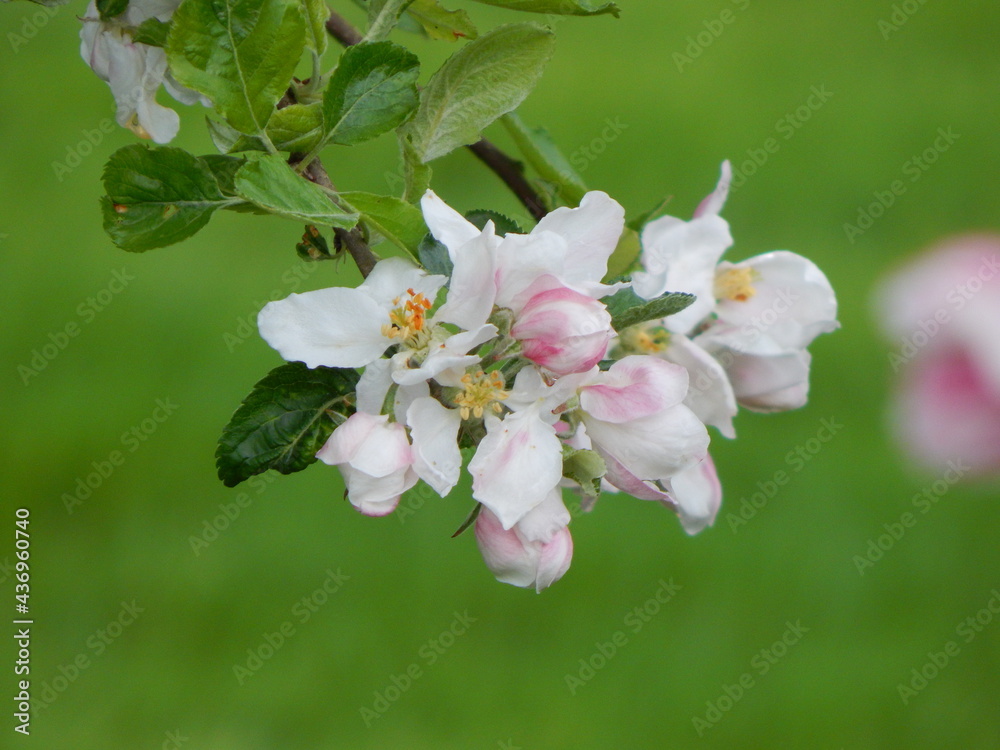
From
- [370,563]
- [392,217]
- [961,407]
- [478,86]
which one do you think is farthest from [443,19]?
[370,563]

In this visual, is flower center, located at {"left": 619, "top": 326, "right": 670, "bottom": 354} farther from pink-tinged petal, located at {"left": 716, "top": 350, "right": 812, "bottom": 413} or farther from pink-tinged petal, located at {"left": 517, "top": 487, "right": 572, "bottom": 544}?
pink-tinged petal, located at {"left": 517, "top": 487, "right": 572, "bottom": 544}

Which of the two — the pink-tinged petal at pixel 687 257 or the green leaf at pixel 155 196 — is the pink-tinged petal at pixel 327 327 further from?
the pink-tinged petal at pixel 687 257

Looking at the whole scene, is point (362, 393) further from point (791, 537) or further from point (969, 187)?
point (969, 187)

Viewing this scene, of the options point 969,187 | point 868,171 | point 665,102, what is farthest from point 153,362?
point 969,187

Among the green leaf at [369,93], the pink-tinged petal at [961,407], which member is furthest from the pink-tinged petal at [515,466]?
the pink-tinged petal at [961,407]

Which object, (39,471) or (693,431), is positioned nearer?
(693,431)

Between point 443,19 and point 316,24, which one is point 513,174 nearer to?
point 443,19

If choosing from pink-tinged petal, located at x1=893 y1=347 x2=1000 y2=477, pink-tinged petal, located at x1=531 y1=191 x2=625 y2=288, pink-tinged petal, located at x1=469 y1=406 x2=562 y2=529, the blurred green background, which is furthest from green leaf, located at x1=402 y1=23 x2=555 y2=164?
the blurred green background
